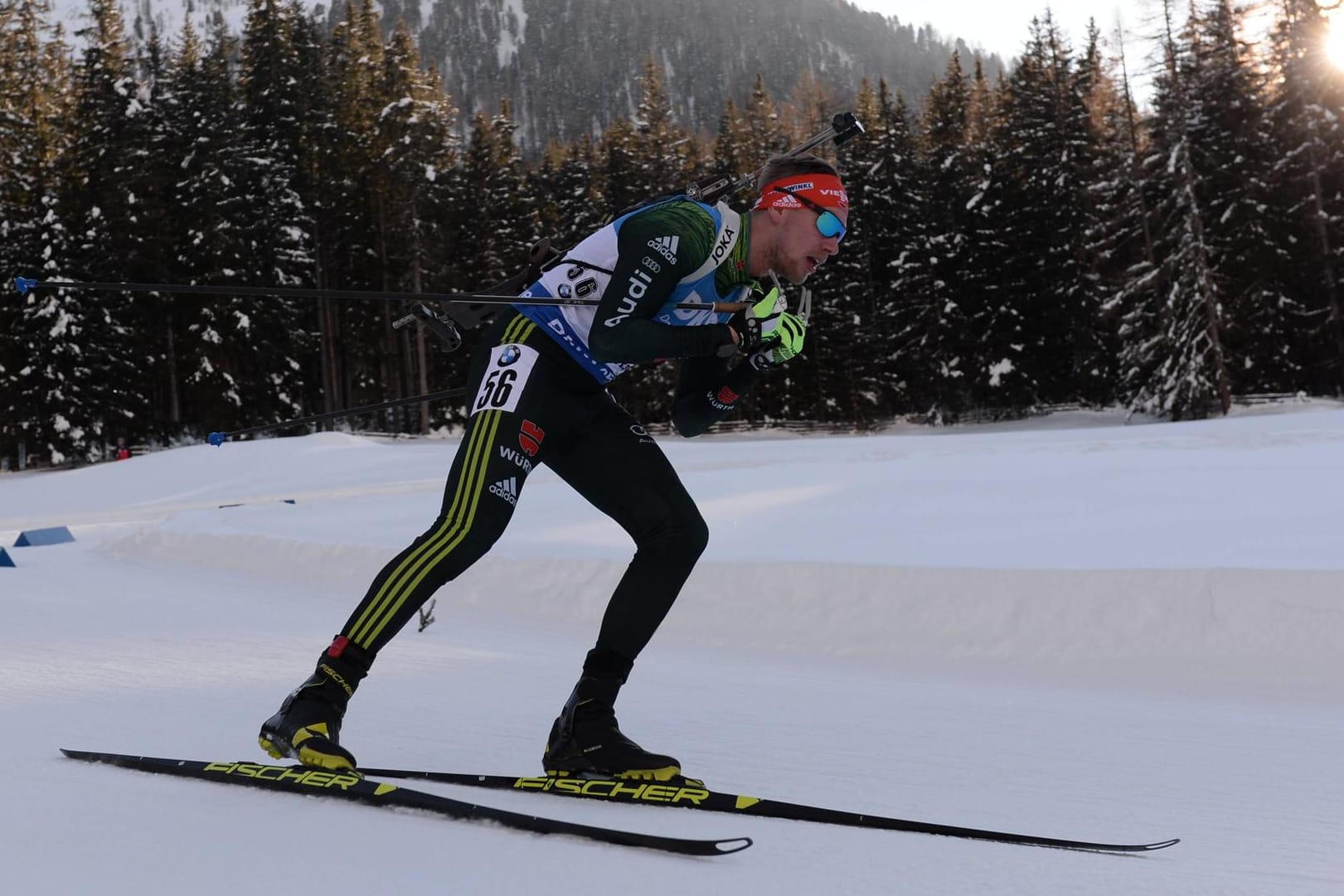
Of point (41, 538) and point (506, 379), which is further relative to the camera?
point (41, 538)

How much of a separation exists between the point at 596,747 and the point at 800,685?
6.02 feet

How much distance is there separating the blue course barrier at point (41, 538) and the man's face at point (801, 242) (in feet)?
34.4

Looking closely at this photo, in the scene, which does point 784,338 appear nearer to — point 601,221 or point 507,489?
point 507,489

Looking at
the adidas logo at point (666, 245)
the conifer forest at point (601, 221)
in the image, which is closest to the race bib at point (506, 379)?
the adidas logo at point (666, 245)

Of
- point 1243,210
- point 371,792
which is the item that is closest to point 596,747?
point 371,792

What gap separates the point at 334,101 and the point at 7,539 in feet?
99.3

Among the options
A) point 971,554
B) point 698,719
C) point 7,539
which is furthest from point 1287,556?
point 7,539

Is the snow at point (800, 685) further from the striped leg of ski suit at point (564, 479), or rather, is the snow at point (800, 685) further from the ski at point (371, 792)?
the striped leg of ski suit at point (564, 479)

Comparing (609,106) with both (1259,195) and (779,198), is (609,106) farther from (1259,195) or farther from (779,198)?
(779,198)

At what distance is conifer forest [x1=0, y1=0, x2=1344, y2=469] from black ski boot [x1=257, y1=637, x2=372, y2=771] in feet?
90.3

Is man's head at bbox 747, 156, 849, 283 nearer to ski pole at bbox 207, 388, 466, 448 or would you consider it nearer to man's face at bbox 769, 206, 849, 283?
man's face at bbox 769, 206, 849, 283

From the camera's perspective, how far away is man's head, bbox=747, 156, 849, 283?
3.12 metres

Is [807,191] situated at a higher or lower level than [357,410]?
higher

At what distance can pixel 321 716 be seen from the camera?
282cm
